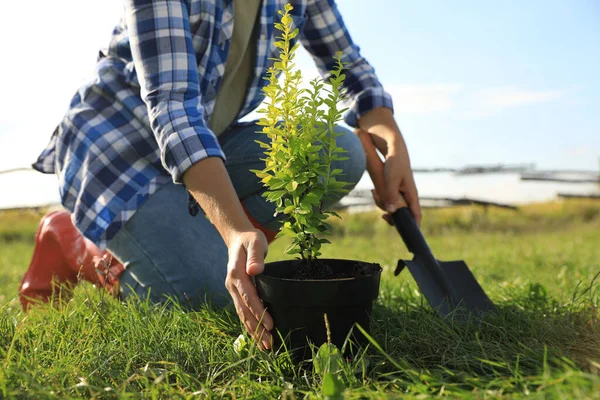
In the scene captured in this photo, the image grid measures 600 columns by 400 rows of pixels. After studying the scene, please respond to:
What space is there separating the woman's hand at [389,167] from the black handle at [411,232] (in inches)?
1.5

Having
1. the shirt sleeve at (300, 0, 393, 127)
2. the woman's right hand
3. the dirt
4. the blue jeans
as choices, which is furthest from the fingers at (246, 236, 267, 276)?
the shirt sleeve at (300, 0, 393, 127)

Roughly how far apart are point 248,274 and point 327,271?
0.30 meters

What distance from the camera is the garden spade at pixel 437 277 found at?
2332mm

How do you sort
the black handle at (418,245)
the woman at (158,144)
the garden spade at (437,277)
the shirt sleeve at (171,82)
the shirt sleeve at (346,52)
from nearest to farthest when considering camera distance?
the shirt sleeve at (171,82), the woman at (158,144), the garden spade at (437,277), the black handle at (418,245), the shirt sleeve at (346,52)

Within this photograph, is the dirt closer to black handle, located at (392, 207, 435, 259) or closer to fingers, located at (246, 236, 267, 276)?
fingers, located at (246, 236, 267, 276)

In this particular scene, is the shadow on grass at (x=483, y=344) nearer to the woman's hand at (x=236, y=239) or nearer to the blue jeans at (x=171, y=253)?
the woman's hand at (x=236, y=239)

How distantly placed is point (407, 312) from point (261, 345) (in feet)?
2.18

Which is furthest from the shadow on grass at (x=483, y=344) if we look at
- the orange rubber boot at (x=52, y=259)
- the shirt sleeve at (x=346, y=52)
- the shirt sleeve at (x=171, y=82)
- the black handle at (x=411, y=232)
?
the orange rubber boot at (x=52, y=259)

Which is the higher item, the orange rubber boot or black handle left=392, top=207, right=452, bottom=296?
black handle left=392, top=207, right=452, bottom=296

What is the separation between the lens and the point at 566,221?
832 cm

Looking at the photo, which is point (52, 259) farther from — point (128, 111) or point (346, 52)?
point (346, 52)

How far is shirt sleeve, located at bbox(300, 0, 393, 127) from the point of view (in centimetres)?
287

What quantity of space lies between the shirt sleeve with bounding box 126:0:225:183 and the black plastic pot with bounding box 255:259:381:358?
19.0 inches

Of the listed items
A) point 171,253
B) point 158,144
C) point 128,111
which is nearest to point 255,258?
point 158,144
